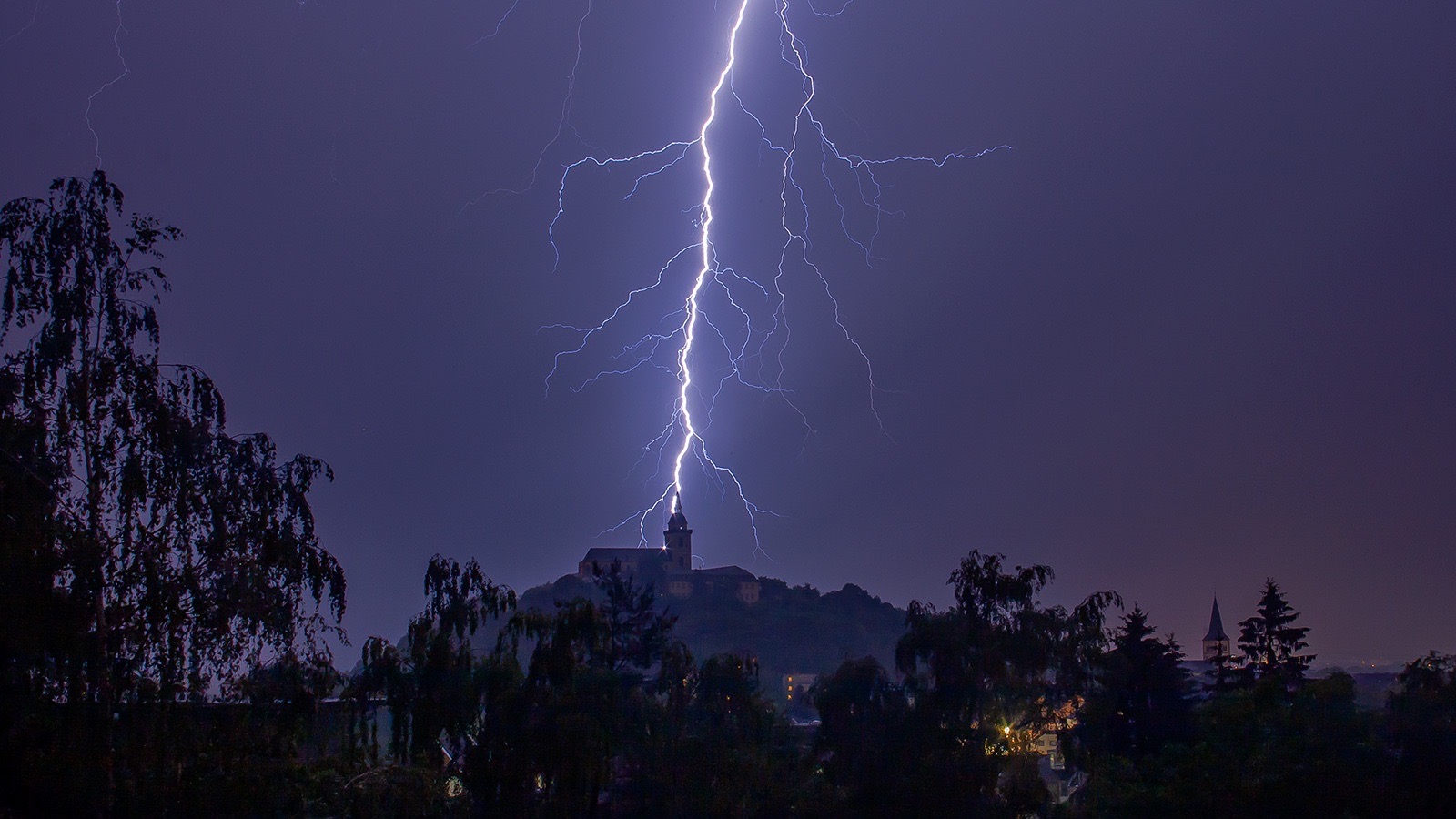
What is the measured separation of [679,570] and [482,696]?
107m

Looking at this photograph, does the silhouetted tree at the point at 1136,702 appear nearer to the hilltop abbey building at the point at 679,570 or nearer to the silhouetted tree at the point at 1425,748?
the silhouetted tree at the point at 1425,748

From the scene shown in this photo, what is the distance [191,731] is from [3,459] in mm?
3440

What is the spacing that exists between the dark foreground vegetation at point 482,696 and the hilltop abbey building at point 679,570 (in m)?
88.1

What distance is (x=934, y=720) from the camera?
25.4 m

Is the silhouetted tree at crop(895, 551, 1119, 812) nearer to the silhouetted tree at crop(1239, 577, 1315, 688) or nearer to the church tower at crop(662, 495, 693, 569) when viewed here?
the silhouetted tree at crop(1239, 577, 1315, 688)

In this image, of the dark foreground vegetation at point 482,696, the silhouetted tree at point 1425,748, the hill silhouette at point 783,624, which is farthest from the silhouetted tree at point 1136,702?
the hill silhouette at point 783,624

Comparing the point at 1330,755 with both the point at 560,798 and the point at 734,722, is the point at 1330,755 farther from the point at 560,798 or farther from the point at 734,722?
the point at 560,798

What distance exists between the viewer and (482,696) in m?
22.6

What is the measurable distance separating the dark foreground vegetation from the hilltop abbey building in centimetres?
8813

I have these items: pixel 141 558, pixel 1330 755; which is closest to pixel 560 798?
pixel 141 558

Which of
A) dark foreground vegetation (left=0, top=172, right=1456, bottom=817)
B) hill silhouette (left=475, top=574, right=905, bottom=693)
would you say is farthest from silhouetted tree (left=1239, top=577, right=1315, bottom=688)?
hill silhouette (left=475, top=574, right=905, bottom=693)

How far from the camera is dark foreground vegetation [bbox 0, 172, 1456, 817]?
39.7 feet

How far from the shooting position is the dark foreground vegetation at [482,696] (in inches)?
476

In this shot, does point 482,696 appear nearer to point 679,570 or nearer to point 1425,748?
point 1425,748
